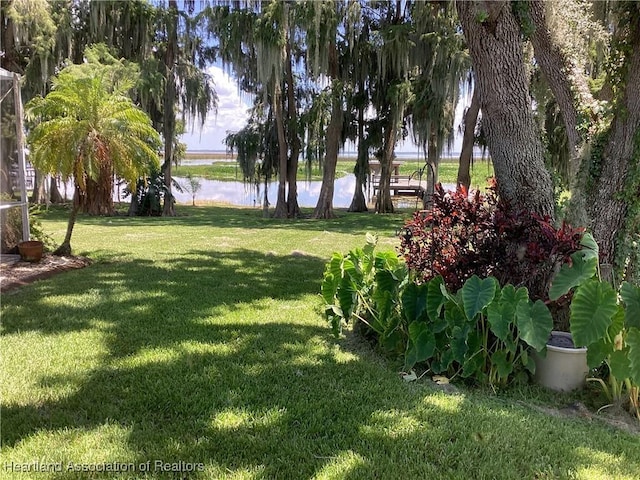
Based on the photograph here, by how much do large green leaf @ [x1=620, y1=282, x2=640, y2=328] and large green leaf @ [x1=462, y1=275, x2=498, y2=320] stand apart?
0.60 meters

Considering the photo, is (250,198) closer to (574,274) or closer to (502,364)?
(502,364)

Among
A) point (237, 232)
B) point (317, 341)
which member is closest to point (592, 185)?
point (317, 341)

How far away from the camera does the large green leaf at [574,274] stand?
239cm

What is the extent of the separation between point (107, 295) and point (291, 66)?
1093 centimetres

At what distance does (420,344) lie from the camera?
2738 millimetres

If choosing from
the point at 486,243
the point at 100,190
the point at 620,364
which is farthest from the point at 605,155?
the point at 100,190

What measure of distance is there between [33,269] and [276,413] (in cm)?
450

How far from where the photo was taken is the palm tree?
5418 millimetres

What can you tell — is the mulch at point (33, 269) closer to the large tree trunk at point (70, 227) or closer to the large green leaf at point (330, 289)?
the large tree trunk at point (70, 227)

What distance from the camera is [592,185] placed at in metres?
3.34

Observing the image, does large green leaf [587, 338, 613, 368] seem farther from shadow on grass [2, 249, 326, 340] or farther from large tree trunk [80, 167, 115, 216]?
large tree trunk [80, 167, 115, 216]

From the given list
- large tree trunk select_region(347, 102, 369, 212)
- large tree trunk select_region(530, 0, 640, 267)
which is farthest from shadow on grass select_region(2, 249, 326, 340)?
large tree trunk select_region(347, 102, 369, 212)

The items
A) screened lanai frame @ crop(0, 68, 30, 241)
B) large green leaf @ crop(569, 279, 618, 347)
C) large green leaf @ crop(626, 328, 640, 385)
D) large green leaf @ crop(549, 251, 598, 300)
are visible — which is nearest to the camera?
large green leaf @ crop(626, 328, 640, 385)

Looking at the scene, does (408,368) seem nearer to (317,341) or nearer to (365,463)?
(317,341)
